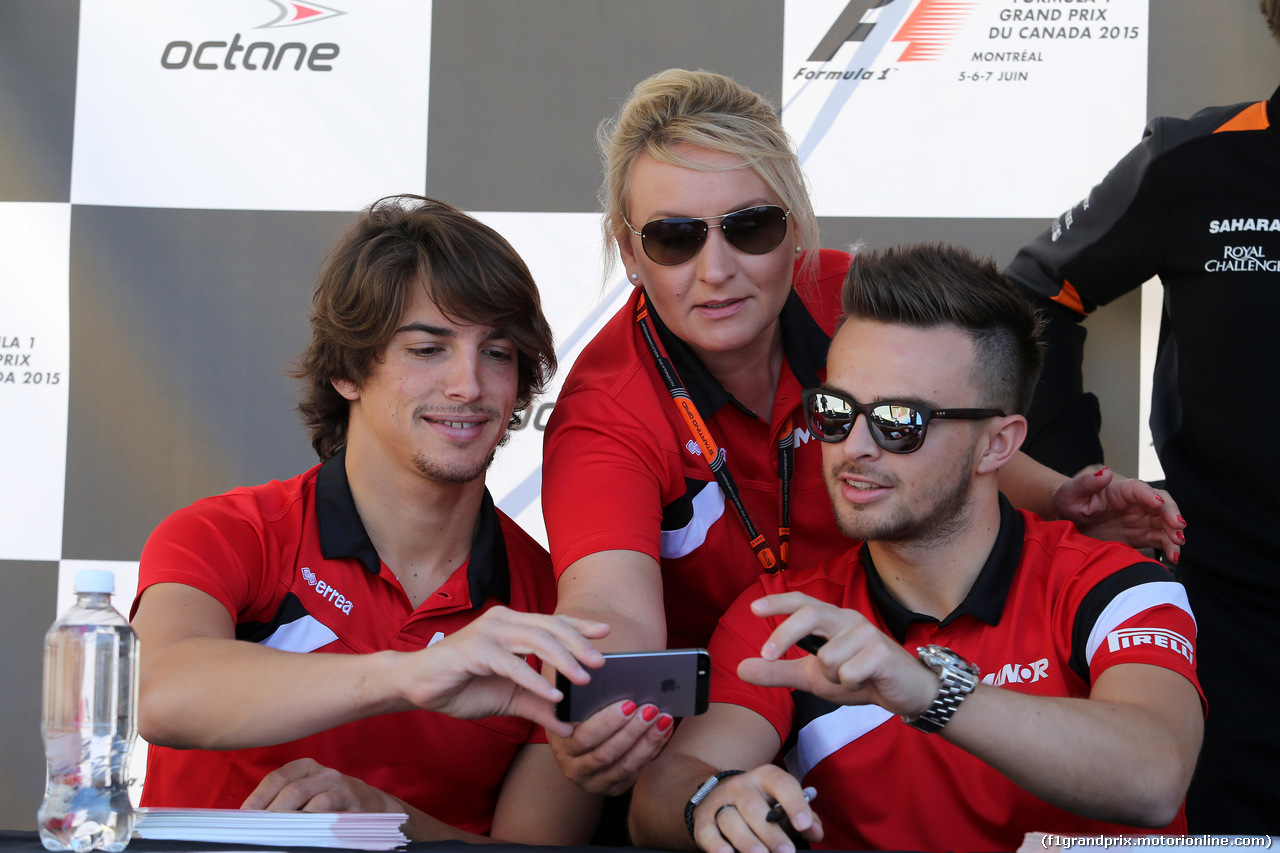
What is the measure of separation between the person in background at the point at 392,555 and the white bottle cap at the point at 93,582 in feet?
1.04

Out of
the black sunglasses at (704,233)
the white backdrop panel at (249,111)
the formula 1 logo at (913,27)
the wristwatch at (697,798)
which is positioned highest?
the formula 1 logo at (913,27)

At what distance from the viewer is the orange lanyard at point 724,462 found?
1.86 metres

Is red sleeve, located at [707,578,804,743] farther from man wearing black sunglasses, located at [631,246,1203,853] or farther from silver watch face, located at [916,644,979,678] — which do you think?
silver watch face, located at [916,644,979,678]

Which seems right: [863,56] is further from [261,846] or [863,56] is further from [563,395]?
[261,846]

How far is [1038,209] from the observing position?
2.65 metres

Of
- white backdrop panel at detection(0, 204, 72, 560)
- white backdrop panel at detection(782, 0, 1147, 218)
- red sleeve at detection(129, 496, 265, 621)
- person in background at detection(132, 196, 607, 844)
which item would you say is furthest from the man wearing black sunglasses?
white backdrop panel at detection(0, 204, 72, 560)

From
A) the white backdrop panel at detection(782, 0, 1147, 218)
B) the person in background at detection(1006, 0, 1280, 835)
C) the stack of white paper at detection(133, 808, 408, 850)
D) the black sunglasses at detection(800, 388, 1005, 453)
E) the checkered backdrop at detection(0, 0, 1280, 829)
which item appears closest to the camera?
the stack of white paper at detection(133, 808, 408, 850)

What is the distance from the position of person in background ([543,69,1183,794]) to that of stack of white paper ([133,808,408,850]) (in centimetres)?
54

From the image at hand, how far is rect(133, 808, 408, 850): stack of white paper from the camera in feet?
3.56

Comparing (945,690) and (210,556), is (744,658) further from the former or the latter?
(210,556)

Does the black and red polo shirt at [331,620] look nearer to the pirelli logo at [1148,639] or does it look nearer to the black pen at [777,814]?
the black pen at [777,814]

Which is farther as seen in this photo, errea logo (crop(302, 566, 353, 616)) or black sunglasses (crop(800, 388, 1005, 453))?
errea logo (crop(302, 566, 353, 616))

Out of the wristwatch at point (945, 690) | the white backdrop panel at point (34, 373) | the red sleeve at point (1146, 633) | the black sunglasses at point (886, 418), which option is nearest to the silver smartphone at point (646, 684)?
the wristwatch at point (945, 690)

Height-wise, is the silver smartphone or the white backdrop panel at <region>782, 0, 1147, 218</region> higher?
the white backdrop panel at <region>782, 0, 1147, 218</region>
